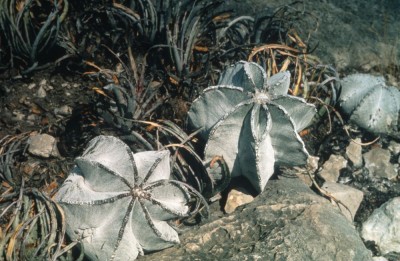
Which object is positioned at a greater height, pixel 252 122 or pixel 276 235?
pixel 252 122

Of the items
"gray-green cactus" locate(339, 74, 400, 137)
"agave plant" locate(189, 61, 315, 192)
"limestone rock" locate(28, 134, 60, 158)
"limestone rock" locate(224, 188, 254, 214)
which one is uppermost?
"agave plant" locate(189, 61, 315, 192)

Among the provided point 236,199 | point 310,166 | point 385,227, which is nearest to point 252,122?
point 236,199

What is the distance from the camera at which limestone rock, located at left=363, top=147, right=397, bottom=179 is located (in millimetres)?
3660

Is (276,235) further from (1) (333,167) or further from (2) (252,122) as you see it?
(1) (333,167)

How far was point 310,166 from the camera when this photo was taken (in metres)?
3.52

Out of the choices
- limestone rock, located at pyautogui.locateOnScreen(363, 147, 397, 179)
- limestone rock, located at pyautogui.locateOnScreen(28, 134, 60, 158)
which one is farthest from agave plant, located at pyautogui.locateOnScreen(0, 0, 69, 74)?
limestone rock, located at pyautogui.locateOnScreen(363, 147, 397, 179)

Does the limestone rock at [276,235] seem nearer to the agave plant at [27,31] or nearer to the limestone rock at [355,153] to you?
the limestone rock at [355,153]

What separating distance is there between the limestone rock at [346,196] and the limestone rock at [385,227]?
0.46 ft

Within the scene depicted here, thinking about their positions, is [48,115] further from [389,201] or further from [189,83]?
[389,201]

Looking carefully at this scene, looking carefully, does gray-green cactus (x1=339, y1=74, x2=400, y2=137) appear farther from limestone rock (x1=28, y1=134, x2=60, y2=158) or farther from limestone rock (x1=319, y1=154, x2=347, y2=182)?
limestone rock (x1=28, y1=134, x2=60, y2=158)

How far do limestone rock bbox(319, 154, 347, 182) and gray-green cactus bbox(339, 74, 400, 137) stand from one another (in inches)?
14.8

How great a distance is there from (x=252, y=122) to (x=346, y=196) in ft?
3.65

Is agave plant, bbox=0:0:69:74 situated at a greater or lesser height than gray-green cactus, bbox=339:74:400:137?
greater

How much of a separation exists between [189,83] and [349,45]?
1.80 metres
